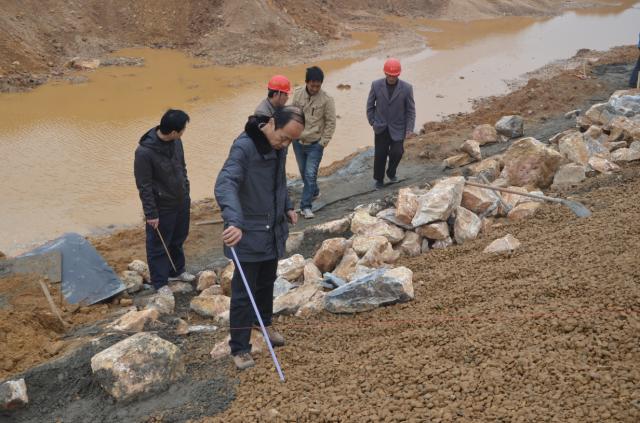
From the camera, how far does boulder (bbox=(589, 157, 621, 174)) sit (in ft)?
19.9

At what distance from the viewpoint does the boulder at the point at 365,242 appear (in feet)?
16.5

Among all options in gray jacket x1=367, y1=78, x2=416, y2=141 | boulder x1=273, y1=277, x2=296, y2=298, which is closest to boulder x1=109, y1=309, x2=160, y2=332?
boulder x1=273, y1=277, x2=296, y2=298

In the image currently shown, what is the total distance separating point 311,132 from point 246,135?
9.79 ft

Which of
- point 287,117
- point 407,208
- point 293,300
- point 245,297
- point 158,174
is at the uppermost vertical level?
point 287,117

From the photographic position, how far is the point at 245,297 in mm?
3428

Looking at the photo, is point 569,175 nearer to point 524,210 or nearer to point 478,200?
point 524,210

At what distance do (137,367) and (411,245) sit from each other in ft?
8.93

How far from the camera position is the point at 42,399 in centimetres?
347

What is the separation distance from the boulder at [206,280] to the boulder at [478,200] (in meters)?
2.52

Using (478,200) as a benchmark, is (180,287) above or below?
below

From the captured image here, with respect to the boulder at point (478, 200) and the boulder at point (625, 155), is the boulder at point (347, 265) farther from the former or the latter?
the boulder at point (625, 155)

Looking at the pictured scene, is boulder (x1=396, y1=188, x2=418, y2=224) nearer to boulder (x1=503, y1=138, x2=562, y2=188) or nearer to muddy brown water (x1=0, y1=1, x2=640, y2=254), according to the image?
boulder (x1=503, y1=138, x2=562, y2=188)

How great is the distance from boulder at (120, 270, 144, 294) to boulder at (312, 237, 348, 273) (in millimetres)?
1657

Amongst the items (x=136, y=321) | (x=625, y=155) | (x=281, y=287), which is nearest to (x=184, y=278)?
(x=281, y=287)
